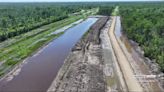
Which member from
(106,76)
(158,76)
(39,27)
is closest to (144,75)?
(158,76)

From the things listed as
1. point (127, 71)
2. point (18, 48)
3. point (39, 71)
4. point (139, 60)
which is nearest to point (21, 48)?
point (18, 48)

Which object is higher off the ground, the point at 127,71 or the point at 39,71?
the point at 127,71

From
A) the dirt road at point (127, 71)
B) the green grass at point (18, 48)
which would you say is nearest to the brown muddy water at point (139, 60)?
the dirt road at point (127, 71)

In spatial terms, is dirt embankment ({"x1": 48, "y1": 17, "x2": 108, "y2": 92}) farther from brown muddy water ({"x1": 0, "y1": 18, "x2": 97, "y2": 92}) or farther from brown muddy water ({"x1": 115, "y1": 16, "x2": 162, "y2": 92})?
brown muddy water ({"x1": 115, "y1": 16, "x2": 162, "y2": 92})

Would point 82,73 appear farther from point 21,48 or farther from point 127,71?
point 21,48

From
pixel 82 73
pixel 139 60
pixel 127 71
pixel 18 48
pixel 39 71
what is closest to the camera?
pixel 82 73

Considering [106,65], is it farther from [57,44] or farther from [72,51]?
[57,44]
